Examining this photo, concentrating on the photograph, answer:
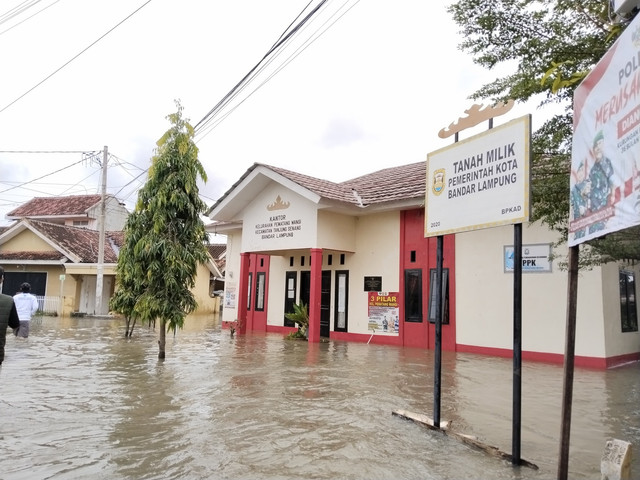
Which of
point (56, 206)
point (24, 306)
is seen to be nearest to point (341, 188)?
point (24, 306)

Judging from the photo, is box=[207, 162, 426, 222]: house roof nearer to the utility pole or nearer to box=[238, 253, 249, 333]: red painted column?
box=[238, 253, 249, 333]: red painted column

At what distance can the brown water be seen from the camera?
4.29 metres

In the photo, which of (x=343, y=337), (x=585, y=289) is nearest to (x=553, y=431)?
(x=585, y=289)

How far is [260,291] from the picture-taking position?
19672 mm

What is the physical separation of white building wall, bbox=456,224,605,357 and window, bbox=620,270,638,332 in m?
1.70

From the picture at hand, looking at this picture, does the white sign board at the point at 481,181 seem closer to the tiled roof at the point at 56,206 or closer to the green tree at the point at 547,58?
the green tree at the point at 547,58

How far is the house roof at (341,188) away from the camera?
14.1 m

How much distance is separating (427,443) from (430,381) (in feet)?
12.6

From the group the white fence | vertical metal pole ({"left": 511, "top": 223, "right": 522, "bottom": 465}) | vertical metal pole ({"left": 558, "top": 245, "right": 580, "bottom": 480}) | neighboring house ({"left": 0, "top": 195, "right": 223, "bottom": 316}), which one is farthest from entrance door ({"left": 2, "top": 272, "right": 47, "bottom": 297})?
vertical metal pole ({"left": 558, "top": 245, "right": 580, "bottom": 480})

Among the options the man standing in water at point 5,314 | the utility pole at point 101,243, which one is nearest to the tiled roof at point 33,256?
the utility pole at point 101,243

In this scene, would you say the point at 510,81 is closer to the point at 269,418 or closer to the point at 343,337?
the point at 269,418

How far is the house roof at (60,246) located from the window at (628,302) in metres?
24.1

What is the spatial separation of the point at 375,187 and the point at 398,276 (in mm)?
3360

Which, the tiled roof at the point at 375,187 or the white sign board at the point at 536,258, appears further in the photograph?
the tiled roof at the point at 375,187
